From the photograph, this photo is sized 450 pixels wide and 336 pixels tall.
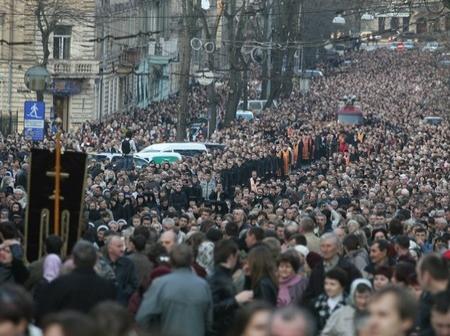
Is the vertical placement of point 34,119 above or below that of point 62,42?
below

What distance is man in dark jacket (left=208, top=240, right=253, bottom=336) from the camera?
1688cm

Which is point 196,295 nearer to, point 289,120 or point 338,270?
point 338,270

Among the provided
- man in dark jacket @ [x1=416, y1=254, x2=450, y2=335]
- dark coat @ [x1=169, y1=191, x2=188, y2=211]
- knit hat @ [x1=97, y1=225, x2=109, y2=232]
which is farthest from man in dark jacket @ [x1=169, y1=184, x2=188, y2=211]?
man in dark jacket @ [x1=416, y1=254, x2=450, y2=335]

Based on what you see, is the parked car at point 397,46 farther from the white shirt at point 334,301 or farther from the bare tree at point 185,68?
the white shirt at point 334,301

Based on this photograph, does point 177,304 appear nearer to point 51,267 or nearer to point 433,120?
point 51,267

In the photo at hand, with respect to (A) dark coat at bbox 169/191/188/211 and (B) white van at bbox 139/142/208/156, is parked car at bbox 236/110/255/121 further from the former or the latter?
(A) dark coat at bbox 169/191/188/211

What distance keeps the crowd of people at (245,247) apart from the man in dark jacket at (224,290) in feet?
0.05

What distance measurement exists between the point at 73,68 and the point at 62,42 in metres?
1.15

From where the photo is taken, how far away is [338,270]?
16.6 m

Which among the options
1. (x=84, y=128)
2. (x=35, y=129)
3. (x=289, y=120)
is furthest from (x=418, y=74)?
(x=35, y=129)

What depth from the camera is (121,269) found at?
18422mm

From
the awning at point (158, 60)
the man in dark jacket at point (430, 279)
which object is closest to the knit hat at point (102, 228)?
the man in dark jacket at point (430, 279)

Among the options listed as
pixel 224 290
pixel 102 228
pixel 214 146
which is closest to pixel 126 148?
pixel 214 146

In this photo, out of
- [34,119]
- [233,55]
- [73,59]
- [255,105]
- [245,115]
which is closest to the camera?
[34,119]
